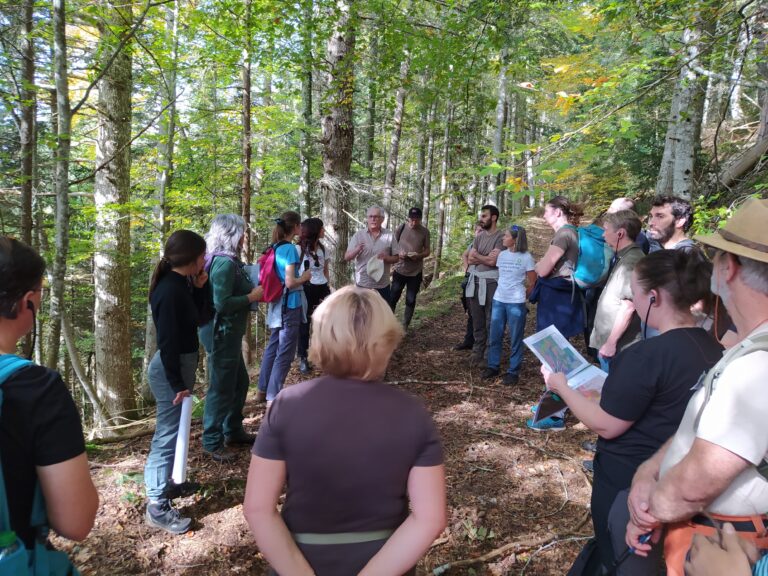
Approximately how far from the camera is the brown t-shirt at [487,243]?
6.10 metres

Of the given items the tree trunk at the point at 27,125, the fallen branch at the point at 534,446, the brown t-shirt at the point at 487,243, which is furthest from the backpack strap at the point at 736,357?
the tree trunk at the point at 27,125

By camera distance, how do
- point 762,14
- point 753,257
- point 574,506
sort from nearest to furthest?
point 753,257 < point 574,506 < point 762,14

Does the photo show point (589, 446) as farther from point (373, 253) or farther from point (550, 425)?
point (373, 253)

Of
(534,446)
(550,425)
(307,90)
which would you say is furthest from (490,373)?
(307,90)

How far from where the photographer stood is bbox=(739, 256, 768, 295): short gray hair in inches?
50.0

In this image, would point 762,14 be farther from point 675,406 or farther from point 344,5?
point 675,406

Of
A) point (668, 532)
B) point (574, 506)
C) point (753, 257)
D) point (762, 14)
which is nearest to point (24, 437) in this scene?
point (668, 532)

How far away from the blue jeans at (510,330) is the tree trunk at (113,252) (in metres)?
5.33

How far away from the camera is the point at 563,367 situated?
Answer: 2.66 m

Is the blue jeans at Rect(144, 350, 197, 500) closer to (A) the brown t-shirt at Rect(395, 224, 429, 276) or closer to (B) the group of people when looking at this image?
(B) the group of people

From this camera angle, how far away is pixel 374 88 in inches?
279

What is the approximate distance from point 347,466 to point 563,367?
178cm

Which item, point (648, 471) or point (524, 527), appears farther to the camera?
point (524, 527)

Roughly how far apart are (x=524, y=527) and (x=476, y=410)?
73.7 inches
